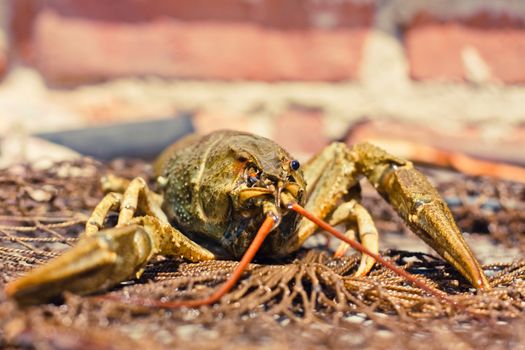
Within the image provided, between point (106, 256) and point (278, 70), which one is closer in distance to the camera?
point (106, 256)

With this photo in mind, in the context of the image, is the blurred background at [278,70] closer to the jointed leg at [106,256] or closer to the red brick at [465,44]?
the red brick at [465,44]

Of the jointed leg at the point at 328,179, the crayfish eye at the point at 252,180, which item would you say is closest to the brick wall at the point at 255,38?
the jointed leg at the point at 328,179

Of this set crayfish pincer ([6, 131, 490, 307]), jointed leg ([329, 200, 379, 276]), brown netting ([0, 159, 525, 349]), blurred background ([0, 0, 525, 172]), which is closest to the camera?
brown netting ([0, 159, 525, 349])

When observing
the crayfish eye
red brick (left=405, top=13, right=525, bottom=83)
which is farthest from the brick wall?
the crayfish eye

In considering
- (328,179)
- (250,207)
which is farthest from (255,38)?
(250,207)

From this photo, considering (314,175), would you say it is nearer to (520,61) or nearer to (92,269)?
(92,269)

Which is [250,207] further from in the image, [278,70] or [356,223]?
[278,70]

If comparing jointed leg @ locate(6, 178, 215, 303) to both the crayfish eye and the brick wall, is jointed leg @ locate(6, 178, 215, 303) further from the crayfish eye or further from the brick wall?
the brick wall
